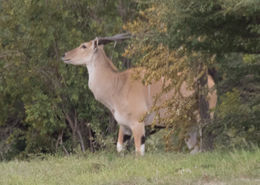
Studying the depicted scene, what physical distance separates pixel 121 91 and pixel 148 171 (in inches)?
155

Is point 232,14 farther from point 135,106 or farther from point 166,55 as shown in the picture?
point 135,106

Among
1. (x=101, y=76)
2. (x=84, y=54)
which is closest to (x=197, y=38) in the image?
(x=101, y=76)

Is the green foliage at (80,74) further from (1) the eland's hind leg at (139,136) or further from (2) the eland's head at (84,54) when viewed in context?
(2) the eland's head at (84,54)

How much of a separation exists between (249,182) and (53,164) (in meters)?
3.54

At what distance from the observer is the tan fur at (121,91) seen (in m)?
10.4

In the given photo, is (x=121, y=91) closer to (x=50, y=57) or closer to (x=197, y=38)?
(x=50, y=57)

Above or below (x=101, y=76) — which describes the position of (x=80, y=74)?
below

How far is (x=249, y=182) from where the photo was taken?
595 cm

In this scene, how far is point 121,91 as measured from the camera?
10820 millimetres

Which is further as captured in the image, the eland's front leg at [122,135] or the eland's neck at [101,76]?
the eland's neck at [101,76]

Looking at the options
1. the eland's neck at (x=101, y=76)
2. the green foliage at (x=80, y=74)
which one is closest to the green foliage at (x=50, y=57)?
the green foliage at (x=80, y=74)

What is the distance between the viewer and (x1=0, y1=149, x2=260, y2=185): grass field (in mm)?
6336

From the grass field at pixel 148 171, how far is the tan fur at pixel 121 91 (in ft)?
5.82

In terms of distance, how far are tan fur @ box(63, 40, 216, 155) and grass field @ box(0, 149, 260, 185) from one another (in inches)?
69.9
